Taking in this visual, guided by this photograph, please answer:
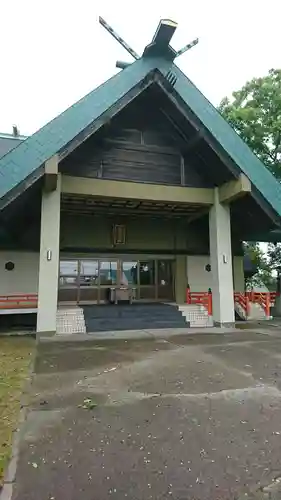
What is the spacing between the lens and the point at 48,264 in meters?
8.69

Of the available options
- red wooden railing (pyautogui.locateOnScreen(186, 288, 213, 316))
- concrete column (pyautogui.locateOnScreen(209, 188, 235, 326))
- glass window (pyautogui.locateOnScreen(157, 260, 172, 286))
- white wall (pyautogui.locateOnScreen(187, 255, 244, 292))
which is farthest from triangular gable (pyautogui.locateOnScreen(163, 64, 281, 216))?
glass window (pyautogui.locateOnScreen(157, 260, 172, 286))

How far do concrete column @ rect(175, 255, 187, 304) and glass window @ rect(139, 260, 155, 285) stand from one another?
988 millimetres

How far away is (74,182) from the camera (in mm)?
9242

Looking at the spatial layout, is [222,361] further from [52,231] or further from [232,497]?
[52,231]

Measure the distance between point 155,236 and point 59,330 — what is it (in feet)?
18.1

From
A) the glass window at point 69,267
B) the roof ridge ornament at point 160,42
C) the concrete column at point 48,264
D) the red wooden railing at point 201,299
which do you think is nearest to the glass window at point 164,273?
the red wooden railing at point 201,299

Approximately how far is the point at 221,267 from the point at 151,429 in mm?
7417

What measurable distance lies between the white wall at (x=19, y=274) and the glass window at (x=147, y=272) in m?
4.01

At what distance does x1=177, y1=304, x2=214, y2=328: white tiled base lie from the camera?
10.5 metres

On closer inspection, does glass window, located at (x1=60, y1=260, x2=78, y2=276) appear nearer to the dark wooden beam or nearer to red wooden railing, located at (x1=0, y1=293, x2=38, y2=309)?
red wooden railing, located at (x1=0, y1=293, x2=38, y2=309)

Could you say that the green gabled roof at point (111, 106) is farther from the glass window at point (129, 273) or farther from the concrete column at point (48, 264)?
the glass window at point (129, 273)

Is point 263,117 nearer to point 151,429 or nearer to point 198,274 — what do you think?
point 198,274

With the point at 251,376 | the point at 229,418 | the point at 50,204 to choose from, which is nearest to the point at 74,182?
the point at 50,204

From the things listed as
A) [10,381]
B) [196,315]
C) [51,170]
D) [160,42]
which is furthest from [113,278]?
[10,381]
